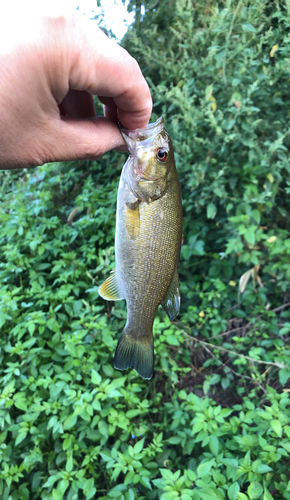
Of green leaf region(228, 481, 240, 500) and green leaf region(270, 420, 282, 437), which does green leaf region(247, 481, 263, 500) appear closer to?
green leaf region(228, 481, 240, 500)

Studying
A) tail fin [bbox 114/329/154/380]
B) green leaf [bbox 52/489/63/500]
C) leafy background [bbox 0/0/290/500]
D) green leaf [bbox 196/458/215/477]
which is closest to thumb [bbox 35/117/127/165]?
tail fin [bbox 114/329/154/380]

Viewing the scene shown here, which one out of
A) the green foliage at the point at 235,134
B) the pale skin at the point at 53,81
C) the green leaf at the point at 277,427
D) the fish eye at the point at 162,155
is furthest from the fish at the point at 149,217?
the green foliage at the point at 235,134

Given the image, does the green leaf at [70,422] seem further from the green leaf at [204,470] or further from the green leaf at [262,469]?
the green leaf at [262,469]

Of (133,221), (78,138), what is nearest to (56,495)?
(133,221)

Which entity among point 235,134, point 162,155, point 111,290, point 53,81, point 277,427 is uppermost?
point 53,81

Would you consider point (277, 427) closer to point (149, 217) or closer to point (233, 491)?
point (233, 491)
